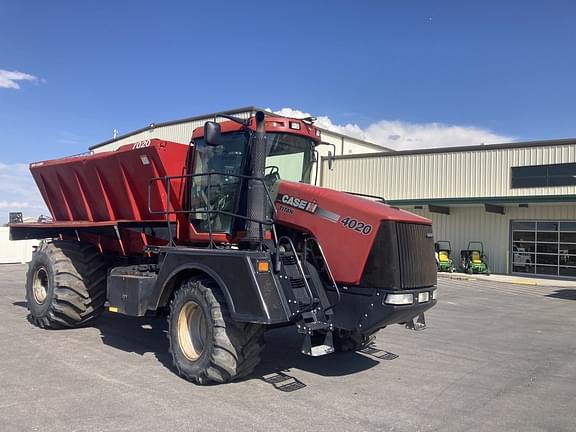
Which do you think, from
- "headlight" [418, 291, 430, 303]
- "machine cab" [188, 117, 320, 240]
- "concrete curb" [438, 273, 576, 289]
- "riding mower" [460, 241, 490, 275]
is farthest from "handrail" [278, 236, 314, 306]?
"riding mower" [460, 241, 490, 275]

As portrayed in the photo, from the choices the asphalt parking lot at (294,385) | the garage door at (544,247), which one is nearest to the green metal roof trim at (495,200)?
the garage door at (544,247)

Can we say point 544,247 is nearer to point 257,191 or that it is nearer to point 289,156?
point 289,156

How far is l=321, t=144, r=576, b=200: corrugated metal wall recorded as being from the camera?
23734 millimetres

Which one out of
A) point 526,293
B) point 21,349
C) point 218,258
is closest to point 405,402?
point 218,258

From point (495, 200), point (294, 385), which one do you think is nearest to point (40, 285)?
point (294, 385)

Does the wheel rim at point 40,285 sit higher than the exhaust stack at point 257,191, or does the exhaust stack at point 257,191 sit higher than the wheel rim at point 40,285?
the exhaust stack at point 257,191

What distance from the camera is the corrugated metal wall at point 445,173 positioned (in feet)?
77.9

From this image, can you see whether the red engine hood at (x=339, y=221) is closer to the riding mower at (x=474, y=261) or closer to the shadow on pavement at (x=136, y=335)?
the shadow on pavement at (x=136, y=335)

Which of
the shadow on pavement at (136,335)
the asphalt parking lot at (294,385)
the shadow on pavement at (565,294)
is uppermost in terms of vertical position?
the shadow on pavement at (565,294)

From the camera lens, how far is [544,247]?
79.7 feet

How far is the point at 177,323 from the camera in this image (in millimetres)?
6184

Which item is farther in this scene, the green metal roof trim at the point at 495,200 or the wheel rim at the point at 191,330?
the green metal roof trim at the point at 495,200

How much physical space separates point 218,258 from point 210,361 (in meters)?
1.11

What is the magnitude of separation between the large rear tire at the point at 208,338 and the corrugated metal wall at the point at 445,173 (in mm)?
16441
